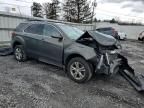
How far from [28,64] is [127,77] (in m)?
3.66

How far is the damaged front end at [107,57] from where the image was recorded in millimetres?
4195

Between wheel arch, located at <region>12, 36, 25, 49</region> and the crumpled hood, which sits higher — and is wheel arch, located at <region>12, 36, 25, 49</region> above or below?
below

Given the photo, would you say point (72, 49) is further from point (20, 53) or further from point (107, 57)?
point (20, 53)

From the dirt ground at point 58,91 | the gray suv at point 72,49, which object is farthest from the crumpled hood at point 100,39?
the dirt ground at point 58,91

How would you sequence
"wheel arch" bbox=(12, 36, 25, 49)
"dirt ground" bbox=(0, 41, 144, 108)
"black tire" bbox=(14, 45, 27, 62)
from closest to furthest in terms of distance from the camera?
1. "dirt ground" bbox=(0, 41, 144, 108)
2. "wheel arch" bbox=(12, 36, 25, 49)
3. "black tire" bbox=(14, 45, 27, 62)

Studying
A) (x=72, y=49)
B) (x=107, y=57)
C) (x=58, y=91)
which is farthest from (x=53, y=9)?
(x=58, y=91)

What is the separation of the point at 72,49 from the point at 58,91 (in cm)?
132

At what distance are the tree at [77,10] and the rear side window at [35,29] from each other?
28.5 metres

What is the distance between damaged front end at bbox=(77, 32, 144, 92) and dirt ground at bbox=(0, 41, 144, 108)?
25cm

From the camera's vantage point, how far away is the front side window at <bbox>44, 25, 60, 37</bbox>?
511 cm

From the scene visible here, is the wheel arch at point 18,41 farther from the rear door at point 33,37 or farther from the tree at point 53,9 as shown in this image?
the tree at point 53,9

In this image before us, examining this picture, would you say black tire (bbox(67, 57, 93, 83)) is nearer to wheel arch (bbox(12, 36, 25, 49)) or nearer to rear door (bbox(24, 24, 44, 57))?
rear door (bbox(24, 24, 44, 57))

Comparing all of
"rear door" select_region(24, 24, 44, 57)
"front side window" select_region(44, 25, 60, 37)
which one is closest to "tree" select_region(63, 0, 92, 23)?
"rear door" select_region(24, 24, 44, 57)

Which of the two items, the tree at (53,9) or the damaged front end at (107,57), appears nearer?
the damaged front end at (107,57)
